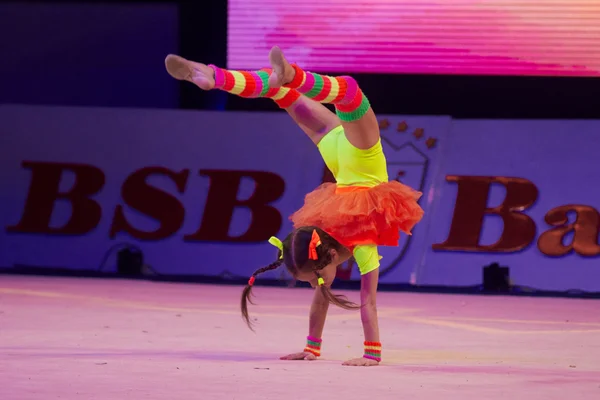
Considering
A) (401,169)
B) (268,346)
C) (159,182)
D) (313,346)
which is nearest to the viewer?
(313,346)

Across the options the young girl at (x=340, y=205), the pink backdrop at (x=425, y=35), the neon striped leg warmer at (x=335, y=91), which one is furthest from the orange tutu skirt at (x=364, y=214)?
the pink backdrop at (x=425, y=35)

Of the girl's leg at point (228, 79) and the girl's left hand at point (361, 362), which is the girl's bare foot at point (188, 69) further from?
the girl's left hand at point (361, 362)

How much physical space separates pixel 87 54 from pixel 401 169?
11.5 ft

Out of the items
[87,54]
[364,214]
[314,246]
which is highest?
[87,54]

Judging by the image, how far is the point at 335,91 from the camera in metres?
4.55

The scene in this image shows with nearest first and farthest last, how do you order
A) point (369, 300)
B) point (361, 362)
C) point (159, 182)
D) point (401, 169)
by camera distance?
1. point (361, 362)
2. point (369, 300)
3. point (401, 169)
4. point (159, 182)

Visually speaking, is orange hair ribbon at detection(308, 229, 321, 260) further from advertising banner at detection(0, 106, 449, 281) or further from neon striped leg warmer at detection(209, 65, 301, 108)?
advertising banner at detection(0, 106, 449, 281)

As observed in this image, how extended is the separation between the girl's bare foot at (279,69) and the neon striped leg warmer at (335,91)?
0.05m

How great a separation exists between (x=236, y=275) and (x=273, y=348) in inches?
158

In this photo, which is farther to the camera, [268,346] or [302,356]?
[268,346]

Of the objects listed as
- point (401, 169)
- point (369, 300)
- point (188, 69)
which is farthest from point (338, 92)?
point (401, 169)

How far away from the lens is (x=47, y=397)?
3.78 m

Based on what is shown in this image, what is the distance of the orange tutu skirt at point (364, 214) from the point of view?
480cm

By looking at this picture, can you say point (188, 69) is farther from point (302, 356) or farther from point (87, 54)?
point (87, 54)
